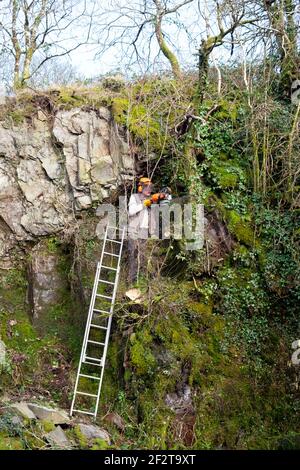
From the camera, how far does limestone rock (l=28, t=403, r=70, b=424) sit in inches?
305

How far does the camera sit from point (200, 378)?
8062mm

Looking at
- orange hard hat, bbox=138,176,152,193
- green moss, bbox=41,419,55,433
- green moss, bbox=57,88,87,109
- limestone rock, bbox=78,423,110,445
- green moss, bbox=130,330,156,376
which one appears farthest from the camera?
green moss, bbox=57,88,87,109

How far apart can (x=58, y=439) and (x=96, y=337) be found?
2385 mm

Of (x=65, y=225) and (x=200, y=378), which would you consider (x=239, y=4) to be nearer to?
(x=65, y=225)

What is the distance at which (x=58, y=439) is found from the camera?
7195 mm

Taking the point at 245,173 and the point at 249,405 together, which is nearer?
the point at 249,405

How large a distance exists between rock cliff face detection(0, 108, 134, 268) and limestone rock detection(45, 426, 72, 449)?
4.26 meters

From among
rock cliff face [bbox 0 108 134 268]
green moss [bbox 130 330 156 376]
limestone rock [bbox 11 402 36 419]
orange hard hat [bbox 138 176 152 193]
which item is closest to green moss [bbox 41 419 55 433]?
limestone rock [bbox 11 402 36 419]

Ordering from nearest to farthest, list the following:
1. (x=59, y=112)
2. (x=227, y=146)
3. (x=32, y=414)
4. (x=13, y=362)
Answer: (x=32, y=414), (x=13, y=362), (x=227, y=146), (x=59, y=112)

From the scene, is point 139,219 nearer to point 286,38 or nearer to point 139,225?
point 139,225

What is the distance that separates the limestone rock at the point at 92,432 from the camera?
24.9ft

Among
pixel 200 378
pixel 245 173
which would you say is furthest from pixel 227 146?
pixel 200 378

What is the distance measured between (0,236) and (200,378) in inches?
196

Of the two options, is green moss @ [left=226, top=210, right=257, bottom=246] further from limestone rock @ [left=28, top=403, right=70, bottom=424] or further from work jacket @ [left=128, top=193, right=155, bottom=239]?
limestone rock @ [left=28, top=403, right=70, bottom=424]
